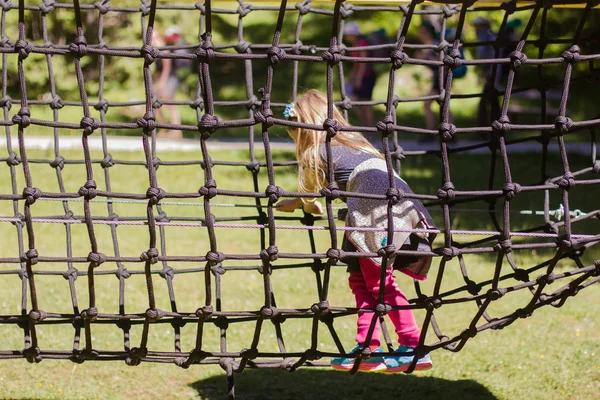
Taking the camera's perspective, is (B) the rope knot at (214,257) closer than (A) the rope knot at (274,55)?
No

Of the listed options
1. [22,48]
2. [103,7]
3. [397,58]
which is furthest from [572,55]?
[103,7]

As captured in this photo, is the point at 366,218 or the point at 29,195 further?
the point at 366,218

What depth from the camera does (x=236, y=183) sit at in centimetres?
945

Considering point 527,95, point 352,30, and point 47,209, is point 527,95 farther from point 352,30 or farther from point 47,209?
point 47,209

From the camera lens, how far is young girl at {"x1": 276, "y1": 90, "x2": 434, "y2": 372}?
143 inches

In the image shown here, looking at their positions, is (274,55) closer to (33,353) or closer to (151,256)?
(151,256)

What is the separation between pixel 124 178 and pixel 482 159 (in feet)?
14.6

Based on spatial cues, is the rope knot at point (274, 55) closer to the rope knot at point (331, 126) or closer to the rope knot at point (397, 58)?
the rope knot at point (331, 126)

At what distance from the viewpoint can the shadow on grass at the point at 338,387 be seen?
177 inches

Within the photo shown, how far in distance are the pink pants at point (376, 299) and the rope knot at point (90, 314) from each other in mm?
1124

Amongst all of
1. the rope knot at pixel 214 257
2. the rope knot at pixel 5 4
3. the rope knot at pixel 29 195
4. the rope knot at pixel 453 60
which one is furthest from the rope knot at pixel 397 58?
the rope knot at pixel 5 4

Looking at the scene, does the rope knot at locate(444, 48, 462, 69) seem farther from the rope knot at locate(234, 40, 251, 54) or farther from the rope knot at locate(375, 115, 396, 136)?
the rope knot at locate(234, 40, 251, 54)

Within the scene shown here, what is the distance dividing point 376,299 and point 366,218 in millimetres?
411

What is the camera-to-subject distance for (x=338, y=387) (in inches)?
184
